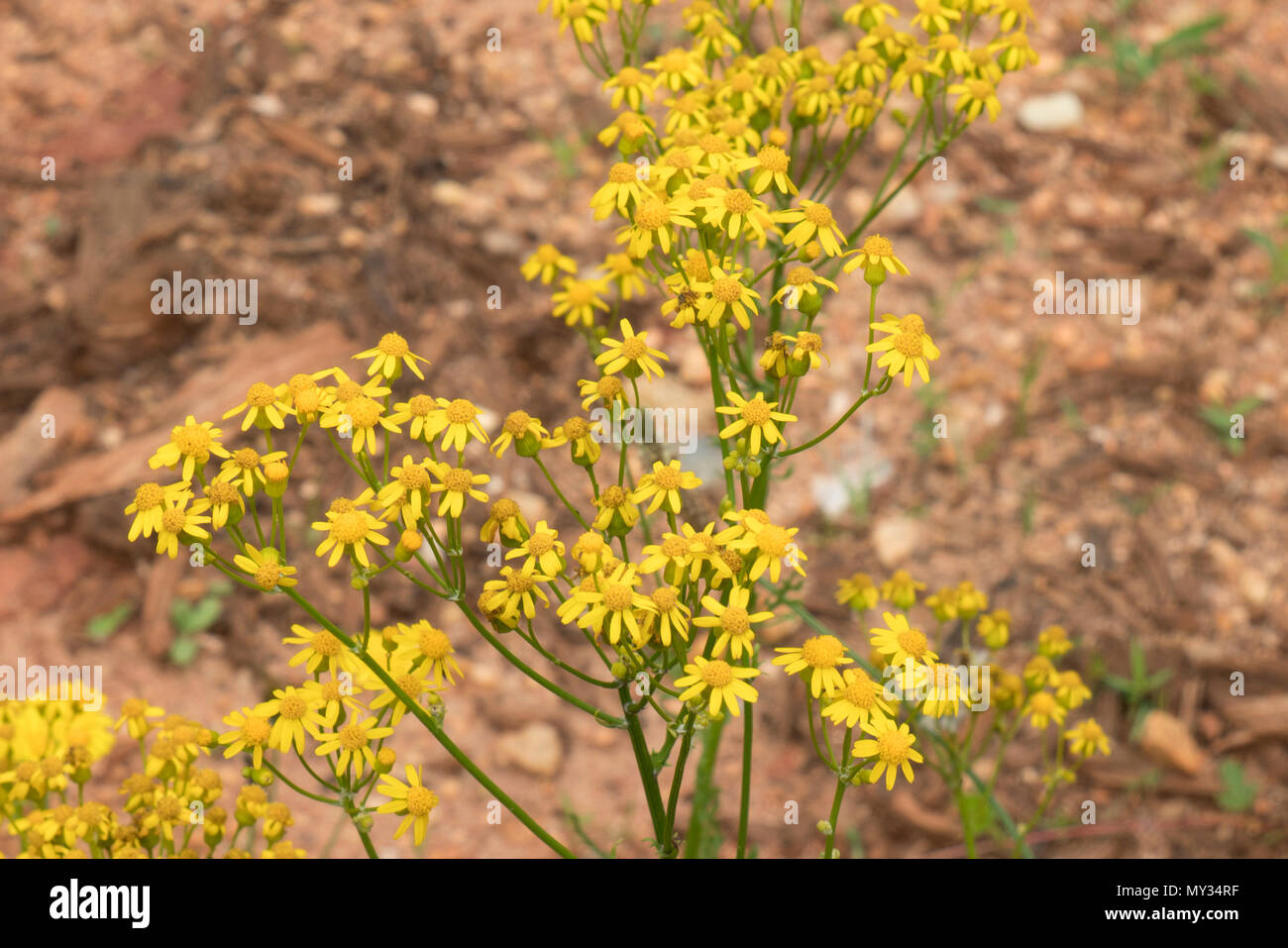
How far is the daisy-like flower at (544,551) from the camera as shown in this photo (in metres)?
2.59

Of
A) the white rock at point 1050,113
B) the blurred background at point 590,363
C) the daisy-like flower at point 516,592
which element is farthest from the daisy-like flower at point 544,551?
the white rock at point 1050,113

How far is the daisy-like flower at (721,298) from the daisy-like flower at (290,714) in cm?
134

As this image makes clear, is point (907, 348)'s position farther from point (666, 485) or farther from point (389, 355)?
point (389, 355)

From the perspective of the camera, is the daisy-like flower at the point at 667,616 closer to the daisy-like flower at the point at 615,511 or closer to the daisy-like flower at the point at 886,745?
the daisy-like flower at the point at 615,511

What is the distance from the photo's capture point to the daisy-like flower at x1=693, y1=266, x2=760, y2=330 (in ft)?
8.82

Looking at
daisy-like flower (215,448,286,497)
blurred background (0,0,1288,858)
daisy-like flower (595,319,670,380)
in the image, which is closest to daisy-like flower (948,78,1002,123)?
daisy-like flower (595,319,670,380)

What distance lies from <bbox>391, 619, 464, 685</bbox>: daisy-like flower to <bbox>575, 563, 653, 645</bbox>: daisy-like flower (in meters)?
0.46

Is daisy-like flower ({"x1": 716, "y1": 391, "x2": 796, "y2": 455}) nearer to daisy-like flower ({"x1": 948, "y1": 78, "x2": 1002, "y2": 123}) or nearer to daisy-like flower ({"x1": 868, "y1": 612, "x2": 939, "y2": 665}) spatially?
daisy-like flower ({"x1": 868, "y1": 612, "x2": 939, "y2": 665})

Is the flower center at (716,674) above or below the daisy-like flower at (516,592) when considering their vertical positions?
below

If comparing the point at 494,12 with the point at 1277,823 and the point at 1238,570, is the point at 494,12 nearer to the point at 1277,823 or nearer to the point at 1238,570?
the point at 1238,570

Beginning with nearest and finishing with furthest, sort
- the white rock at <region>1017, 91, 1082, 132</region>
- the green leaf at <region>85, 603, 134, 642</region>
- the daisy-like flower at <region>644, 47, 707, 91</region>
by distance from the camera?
1. the daisy-like flower at <region>644, 47, 707, 91</region>
2. the green leaf at <region>85, 603, 134, 642</region>
3. the white rock at <region>1017, 91, 1082, 132</region>
